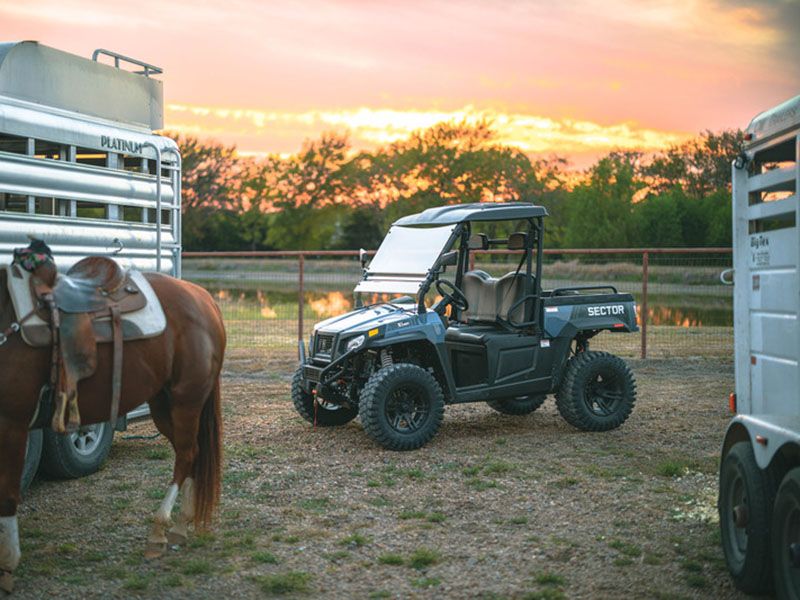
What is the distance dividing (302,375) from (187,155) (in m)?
58.5

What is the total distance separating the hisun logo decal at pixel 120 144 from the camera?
22.9ft

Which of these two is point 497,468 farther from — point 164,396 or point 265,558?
point 164,396

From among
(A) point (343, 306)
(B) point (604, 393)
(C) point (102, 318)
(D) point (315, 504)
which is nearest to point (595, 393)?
(B) point (604, 393)

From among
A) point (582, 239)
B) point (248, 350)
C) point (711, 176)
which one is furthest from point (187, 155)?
point (248, 350)

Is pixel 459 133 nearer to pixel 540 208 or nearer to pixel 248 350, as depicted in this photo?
pixel 248 350

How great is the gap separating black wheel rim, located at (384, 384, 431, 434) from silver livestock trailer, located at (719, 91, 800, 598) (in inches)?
136

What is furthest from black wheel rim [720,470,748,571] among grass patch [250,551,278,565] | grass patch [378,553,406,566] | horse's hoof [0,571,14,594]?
horse's hoof [0,571,14,594]

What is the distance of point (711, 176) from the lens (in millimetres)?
60750

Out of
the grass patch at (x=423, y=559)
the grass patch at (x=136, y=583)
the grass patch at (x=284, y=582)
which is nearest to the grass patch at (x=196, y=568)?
the grass patch at (x=136, y=583)

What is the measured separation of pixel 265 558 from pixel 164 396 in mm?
1199

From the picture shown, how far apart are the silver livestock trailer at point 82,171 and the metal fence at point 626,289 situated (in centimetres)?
567

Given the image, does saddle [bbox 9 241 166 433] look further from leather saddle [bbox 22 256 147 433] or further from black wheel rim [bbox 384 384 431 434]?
black wheel rim [bbox 384 384 431 434]

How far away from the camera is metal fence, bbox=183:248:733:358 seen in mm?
14688

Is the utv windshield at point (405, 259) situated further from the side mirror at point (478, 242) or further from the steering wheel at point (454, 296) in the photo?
the side mirror at point (478, 242)
